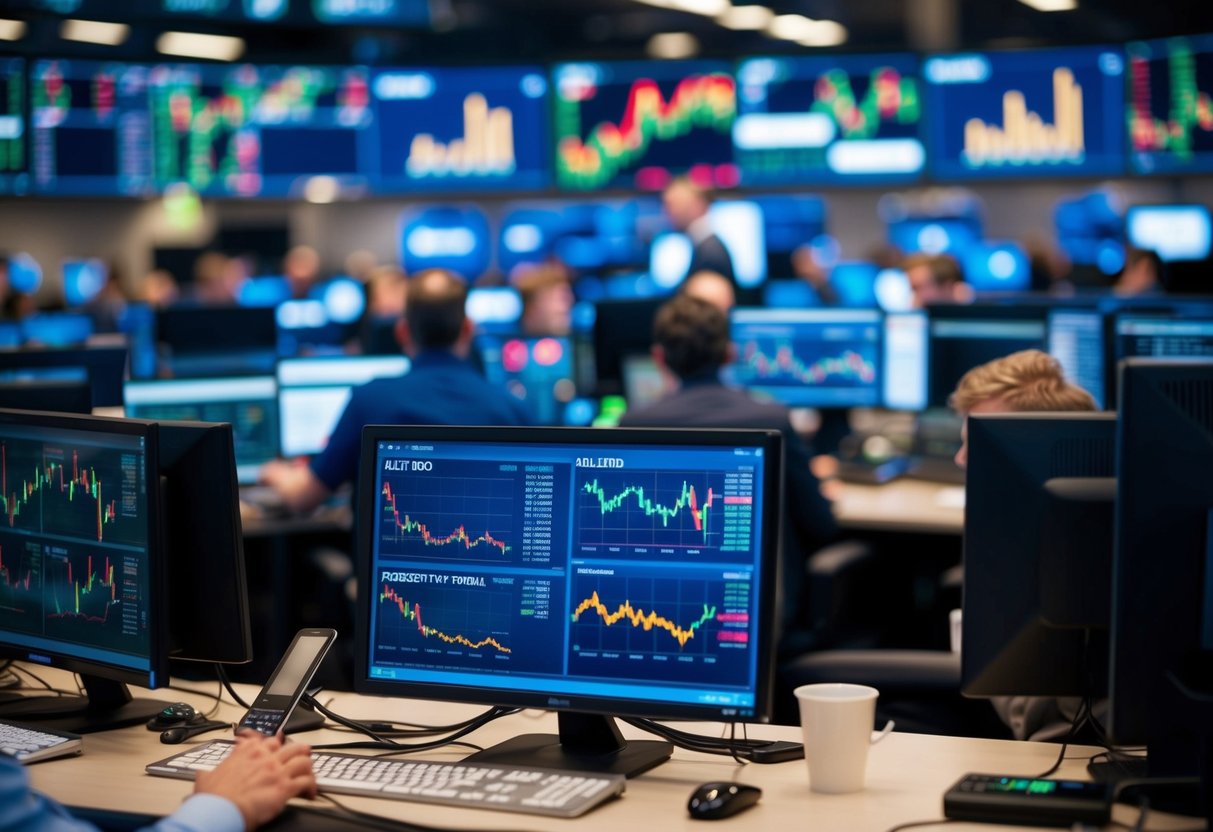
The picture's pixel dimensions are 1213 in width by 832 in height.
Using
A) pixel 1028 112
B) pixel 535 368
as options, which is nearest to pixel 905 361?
pixel 535 368

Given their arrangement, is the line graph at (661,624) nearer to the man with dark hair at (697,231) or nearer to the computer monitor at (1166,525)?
the computer monitor at (1166,525)

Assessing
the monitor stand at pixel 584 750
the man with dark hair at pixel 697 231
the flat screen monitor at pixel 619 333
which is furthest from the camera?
the man with dark hair at pixel 697 231

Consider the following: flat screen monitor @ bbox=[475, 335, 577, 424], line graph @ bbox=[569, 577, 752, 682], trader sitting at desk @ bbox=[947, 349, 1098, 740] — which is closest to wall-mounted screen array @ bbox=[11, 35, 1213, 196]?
flat screen monitor @ bbox=[475, 335, 577, 424]

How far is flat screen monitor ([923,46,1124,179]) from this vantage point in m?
7.46

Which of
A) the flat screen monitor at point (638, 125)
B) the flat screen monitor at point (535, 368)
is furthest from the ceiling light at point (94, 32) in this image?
the flat screen monitor at point (535, 368)

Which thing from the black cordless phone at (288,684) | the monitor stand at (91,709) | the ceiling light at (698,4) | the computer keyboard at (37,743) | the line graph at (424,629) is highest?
the ceiling light at (698,4)

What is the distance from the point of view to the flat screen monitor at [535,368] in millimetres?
5855

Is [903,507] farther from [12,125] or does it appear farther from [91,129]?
[91,129]

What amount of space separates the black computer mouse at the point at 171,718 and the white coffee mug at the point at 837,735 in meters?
0.98

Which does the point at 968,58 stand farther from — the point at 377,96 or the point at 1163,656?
the point at 1163,656

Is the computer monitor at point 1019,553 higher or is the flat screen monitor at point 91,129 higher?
the flat screen monitor at point 91,129

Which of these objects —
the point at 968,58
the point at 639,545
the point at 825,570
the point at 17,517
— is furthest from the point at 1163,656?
the point at 968,58

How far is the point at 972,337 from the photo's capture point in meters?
4.84

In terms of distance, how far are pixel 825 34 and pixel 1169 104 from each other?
510 centimetres
